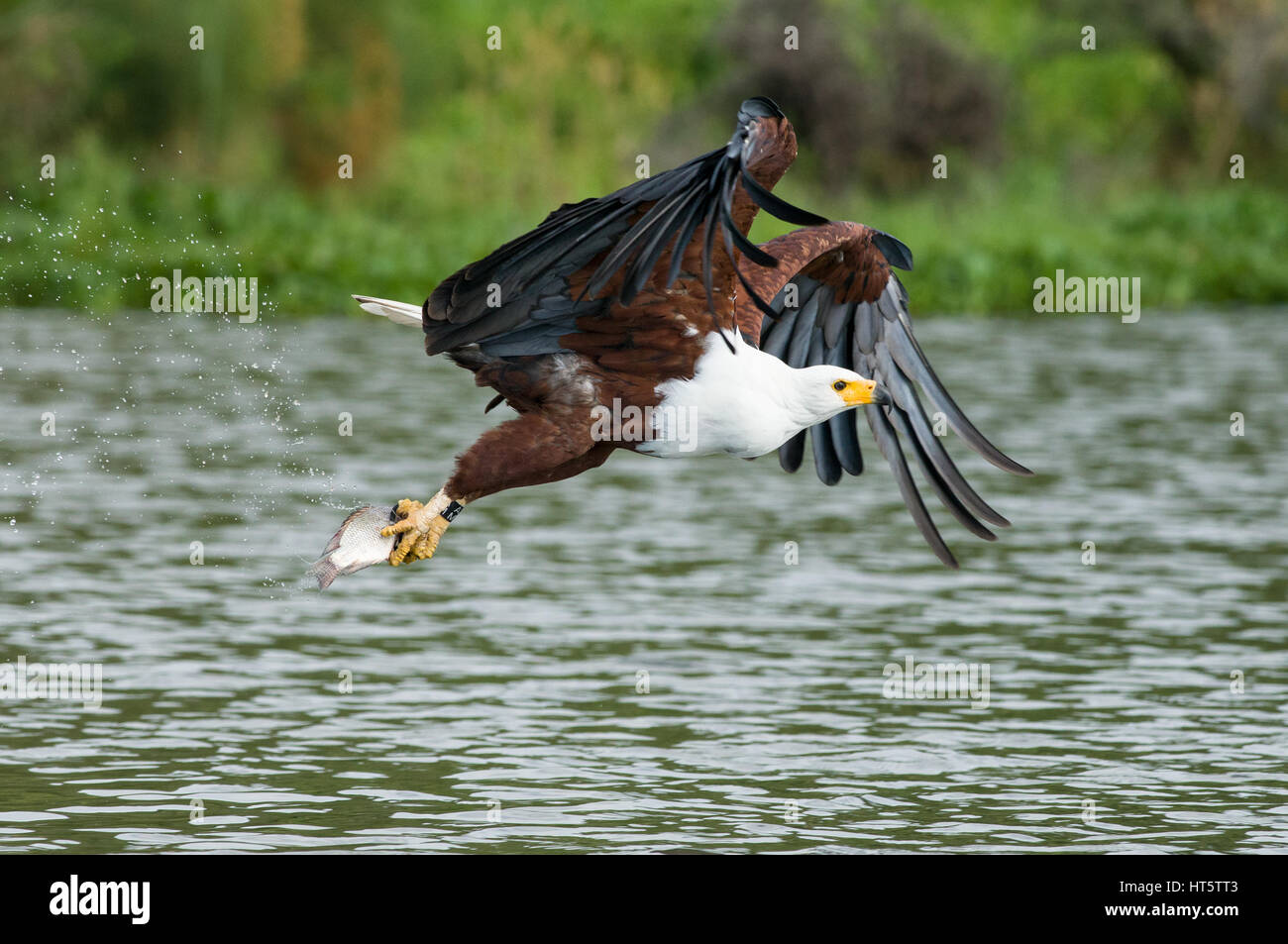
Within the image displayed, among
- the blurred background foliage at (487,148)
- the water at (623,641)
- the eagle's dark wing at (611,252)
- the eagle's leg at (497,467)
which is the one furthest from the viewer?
the blurred background foliage at (487,148)

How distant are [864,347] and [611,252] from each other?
8.18 feet

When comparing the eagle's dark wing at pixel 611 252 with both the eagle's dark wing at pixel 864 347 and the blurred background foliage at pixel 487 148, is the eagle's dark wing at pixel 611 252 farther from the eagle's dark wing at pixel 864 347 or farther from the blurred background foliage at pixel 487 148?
the blurred background foliage at pixel 487 148

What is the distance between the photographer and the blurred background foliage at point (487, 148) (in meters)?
31.1

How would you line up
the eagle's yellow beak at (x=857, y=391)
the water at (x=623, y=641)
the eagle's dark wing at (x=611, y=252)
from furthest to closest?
the water at (x=623, y=641) → the eagle's yellow beak at (x=857, y=391) → the eagle's dark wing at (x=611, y=252)

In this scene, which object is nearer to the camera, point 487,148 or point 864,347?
point 864,347

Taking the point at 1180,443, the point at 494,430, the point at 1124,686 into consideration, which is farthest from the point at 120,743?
the point at 1180,443

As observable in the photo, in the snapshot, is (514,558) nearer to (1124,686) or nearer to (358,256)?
(1124,686)

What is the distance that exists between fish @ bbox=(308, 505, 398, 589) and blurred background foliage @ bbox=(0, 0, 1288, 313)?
21.8 m

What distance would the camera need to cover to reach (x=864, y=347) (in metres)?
9.92

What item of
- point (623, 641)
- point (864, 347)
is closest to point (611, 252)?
point (864, 347)

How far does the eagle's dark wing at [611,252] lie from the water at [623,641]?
8.42 feet

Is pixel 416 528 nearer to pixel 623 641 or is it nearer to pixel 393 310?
pixel 393 310

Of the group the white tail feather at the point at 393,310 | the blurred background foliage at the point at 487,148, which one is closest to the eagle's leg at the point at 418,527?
the white tail feather at the point at 393,310

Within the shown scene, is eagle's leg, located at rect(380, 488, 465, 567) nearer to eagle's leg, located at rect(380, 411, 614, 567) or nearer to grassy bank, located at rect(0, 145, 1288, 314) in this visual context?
eagle's leg, located at rect(380, 411, 614, 567)
